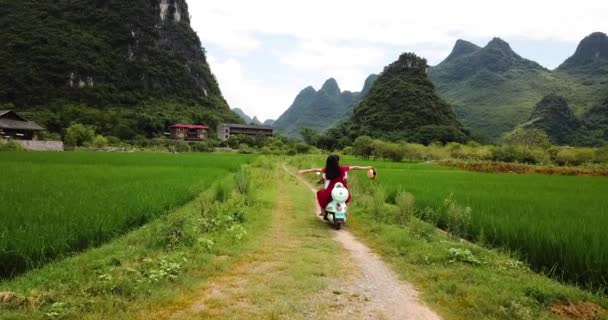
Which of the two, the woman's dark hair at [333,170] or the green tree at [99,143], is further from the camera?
the green tree at [99,143]

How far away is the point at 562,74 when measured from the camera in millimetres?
118438

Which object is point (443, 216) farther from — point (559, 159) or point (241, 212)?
point (559, 159)

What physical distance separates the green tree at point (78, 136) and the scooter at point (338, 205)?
4766cm

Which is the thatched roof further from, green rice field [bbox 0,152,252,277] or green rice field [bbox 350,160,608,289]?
green rice field [bbox 350,160,608,289]

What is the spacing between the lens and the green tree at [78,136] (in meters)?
45.5

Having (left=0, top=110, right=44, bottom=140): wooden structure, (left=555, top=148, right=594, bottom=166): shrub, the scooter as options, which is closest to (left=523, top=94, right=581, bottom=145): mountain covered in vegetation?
(left=555, top=148, right=594, bottom=166): shrub

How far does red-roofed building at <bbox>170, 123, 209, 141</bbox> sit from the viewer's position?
→ 6825 centimetres

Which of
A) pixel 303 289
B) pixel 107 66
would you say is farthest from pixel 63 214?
pixel 107 66

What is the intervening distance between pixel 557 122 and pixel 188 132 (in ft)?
235

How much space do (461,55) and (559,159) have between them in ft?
449

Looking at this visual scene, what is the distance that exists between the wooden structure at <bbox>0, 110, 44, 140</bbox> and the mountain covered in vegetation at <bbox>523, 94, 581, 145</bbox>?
81.1m

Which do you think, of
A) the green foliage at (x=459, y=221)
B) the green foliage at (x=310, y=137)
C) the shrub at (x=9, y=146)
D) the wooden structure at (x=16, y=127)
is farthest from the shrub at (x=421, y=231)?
the green foliage at (x=310, y=137)

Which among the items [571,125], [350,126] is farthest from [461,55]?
[350,126]

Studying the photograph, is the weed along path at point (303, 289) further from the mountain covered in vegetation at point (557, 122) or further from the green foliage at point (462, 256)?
the mountain covered in vegetation at point (557, 122)
